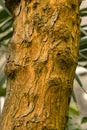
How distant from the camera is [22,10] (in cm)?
72

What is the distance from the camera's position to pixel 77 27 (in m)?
0.71

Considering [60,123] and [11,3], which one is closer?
[60,123]

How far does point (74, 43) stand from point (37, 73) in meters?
0.11

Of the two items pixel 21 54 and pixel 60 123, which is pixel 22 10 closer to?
pixel 21 54

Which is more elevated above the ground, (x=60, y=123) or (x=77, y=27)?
(x=77, y=27)

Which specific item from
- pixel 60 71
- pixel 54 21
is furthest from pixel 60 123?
pixel 54 21

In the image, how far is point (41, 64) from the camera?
0.63 meters

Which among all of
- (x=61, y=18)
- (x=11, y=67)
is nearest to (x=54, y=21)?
(x=61, y=18)

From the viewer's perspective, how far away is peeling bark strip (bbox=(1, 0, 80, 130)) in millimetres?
602

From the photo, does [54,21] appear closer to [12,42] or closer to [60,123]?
[12,42]

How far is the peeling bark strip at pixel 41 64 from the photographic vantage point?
0.60m

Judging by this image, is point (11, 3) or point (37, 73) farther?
point (11, 3)

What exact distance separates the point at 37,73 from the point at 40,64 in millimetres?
17

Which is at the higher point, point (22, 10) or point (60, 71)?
point (22, 10)
